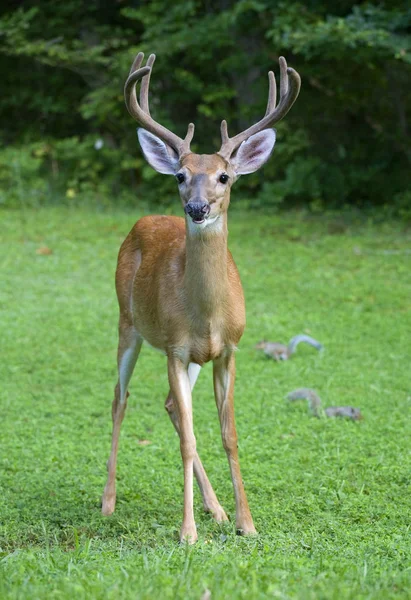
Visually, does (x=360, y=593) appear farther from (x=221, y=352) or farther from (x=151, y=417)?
(x=151, y=417)

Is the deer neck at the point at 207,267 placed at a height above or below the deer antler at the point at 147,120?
below

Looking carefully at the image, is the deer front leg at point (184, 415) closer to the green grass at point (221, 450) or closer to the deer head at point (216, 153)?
the green grass at point (221, 450)

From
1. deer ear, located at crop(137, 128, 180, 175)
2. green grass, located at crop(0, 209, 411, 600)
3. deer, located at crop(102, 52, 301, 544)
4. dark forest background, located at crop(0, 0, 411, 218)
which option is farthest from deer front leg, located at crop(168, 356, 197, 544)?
dark forest background, located at crop(0, 0, 411, 218)

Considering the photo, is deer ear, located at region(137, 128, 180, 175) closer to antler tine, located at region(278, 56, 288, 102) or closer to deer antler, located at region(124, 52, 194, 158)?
deer antler, located at region(124, 52, 194, 158)

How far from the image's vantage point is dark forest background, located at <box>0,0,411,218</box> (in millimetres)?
13539

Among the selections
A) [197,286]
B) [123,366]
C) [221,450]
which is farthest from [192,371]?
[221,450]

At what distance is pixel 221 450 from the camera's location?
6.24 m

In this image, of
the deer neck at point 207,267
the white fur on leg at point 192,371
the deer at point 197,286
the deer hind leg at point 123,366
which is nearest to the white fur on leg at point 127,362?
the deer hind leg at point 123,366

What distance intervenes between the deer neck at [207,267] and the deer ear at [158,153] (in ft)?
1.52

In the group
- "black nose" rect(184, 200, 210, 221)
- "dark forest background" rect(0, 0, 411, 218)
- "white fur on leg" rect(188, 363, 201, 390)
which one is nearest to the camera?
"black nose" rect(184, 200, 210, 221)

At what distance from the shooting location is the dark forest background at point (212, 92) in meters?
13.5

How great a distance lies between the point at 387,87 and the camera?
14195mm

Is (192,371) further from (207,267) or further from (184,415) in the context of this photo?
(207,267)

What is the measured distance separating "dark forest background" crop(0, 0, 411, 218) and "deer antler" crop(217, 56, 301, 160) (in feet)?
23.0
